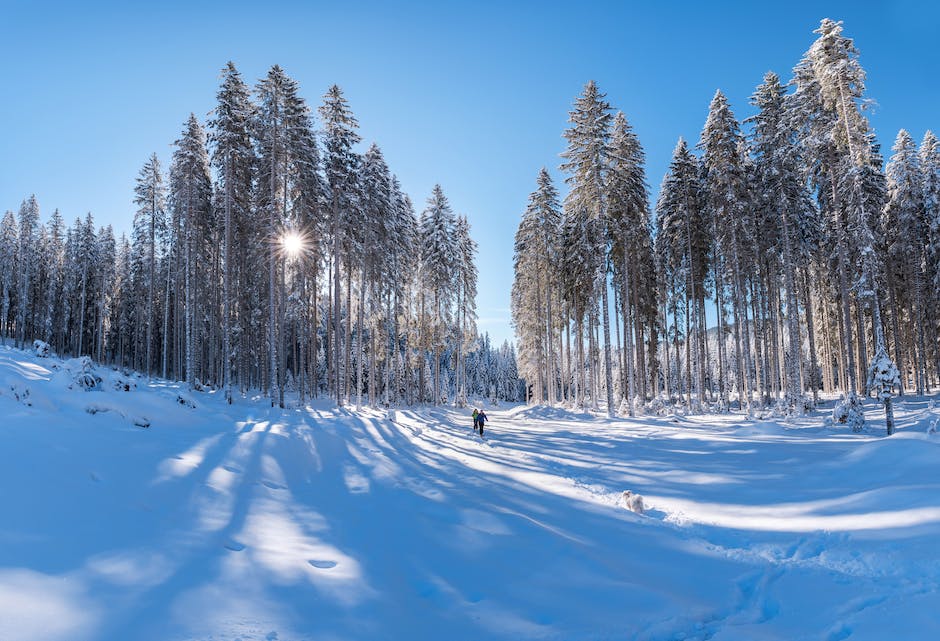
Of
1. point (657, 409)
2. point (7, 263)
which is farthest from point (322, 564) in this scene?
point (7, 263)

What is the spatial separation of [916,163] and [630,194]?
20578 mm

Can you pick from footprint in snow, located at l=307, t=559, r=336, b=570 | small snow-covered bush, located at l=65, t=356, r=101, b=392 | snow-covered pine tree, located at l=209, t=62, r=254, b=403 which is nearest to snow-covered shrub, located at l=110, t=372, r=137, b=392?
small snow-covered bush, located at l=65, t=356, r=101, b=392

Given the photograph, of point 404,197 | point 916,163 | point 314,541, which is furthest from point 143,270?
point 916,163

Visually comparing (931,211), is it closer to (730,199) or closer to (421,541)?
(730,199)

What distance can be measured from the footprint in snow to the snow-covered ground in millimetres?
45

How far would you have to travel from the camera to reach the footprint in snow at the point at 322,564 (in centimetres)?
552

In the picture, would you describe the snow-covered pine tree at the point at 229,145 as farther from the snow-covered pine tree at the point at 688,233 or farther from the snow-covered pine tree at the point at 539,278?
the snow-covered pine tree at the point at 688,233

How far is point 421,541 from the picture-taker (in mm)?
6840

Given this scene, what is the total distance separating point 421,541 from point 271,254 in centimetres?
1855

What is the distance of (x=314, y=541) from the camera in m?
6.36

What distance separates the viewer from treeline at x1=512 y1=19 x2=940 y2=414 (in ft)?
71.6

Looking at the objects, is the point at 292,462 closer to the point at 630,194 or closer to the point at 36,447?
the point at 36,447

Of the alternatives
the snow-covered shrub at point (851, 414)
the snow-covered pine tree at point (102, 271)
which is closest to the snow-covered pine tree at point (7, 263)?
the snow-covered pine tree at point (102, 271)

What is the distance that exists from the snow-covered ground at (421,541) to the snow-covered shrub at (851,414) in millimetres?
6391
